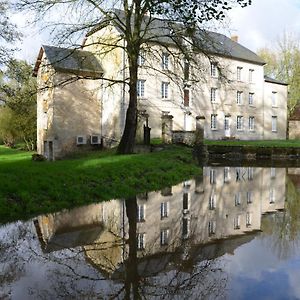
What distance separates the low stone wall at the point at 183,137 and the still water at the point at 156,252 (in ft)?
50.2

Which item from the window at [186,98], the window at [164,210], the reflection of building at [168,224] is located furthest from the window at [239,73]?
the window at [164,210]

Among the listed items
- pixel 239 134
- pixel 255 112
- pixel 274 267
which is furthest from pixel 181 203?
pixel 255 112

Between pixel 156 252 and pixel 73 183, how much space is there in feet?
17.9

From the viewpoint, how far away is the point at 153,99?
35781mm

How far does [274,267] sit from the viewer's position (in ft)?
18.2

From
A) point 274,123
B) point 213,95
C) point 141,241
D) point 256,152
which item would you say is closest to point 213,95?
point 213,95

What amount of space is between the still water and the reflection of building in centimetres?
2

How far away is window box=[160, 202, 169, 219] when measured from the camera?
9.12m

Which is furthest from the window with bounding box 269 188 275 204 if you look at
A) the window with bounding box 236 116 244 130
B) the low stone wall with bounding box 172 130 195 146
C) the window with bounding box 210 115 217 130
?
the window with bounding box 236 116 244 130

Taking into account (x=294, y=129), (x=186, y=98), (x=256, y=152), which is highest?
(x=186, y=98)

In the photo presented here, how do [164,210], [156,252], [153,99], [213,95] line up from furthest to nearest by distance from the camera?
[213,95] → [153,99] → [164,210] → [156,252]

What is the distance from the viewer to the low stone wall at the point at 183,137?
1025 inches

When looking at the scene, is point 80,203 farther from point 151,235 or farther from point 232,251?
point 232,251

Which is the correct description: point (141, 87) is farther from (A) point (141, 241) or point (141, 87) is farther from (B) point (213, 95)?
(A) point (141, 241)
